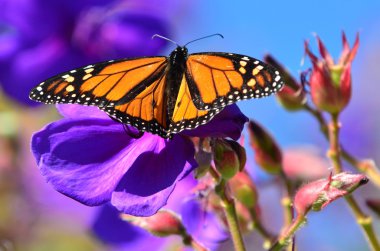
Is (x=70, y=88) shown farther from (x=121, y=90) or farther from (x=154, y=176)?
Answer: (x=154, y=176)

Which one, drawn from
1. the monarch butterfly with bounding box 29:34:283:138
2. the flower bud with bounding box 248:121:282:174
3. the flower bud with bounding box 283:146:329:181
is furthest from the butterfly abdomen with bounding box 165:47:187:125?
the flower bud with bounding box 283:146:329:181

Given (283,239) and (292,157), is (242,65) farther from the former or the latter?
(292,157)

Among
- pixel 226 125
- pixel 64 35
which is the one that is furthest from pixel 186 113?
pixel 64 35

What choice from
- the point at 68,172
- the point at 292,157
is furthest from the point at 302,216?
the point at 292,157

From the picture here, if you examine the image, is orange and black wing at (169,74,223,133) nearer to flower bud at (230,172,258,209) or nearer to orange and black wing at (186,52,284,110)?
orange and black wing at (186,52,284,110)

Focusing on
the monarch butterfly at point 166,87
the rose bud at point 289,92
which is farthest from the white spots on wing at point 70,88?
the rose bud at point 289,92

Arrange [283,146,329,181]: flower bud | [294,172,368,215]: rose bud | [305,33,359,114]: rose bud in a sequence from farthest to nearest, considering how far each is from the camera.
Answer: [283,146,329,181]: flower bud, [305,33,359,114]: rose bud, [294,172,368,215]: rose bud
